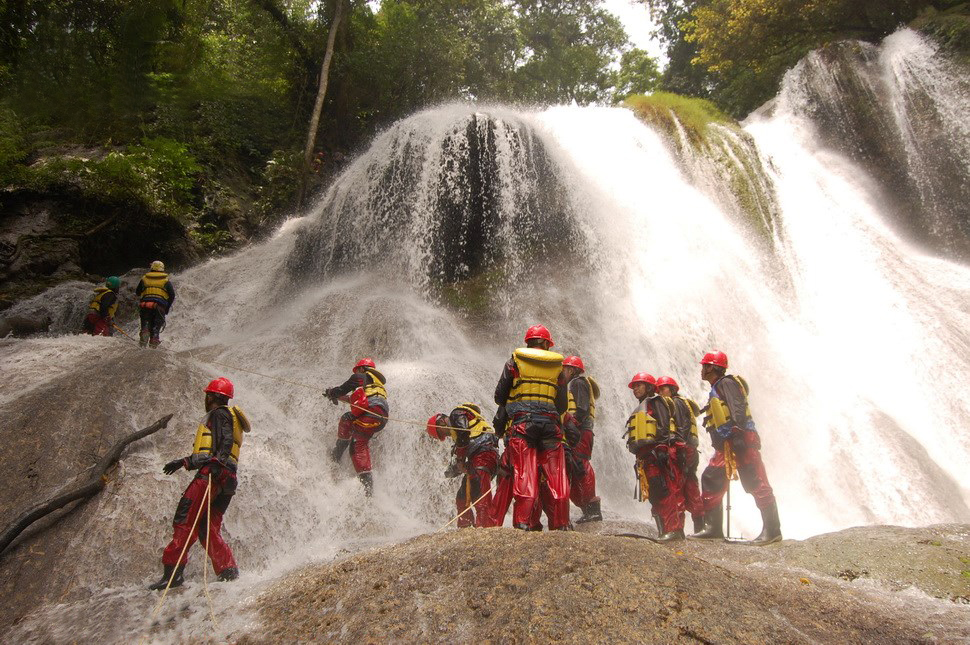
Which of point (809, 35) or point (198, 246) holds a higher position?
point (809, 35)

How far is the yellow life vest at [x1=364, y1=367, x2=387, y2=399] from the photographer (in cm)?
720

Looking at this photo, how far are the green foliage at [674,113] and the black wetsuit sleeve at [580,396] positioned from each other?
13116 mm

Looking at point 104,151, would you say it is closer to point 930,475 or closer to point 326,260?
point 326,260

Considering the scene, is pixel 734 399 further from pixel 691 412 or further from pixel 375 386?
pixel 375 386

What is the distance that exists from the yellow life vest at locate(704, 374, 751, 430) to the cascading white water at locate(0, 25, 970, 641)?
8.28 feet

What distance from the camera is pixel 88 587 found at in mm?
4625

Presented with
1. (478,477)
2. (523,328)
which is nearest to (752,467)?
(478,477)

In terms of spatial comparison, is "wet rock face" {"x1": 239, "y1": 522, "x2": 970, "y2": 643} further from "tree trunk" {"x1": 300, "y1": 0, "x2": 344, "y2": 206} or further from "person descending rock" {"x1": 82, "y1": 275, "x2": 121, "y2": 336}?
"tree trunk" {"x1": 300, "y1": 0, "x2": 344, "y2": 206}

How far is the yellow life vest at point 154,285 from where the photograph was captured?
32.1ft

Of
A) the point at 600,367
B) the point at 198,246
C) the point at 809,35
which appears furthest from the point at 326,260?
the point at 809,35

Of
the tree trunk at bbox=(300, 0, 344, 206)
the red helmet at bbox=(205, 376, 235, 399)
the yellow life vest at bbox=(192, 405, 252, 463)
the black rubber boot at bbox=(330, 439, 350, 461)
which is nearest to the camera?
the yellow life vest at bbox=(192, 405, 252, 463)

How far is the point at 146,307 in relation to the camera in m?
9.74

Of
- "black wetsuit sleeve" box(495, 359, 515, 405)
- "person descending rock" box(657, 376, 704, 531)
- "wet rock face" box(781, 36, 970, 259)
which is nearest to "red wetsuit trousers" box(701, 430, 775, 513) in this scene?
"person descending rock" box(657, 376, 704, 531)

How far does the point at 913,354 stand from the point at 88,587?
Result: 1412 centimetres
